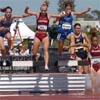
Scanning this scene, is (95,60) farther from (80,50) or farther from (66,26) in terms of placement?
(66,26)

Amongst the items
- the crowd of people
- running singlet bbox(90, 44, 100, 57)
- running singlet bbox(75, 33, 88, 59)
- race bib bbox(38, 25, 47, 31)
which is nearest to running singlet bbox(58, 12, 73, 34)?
the crowd of people

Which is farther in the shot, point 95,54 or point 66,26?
point 66,26

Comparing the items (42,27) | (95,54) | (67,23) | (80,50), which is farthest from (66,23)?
(95,54)

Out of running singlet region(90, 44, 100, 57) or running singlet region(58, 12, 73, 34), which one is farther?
running singlet region(58, 12, 73, 34)

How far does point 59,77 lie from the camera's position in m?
12.4

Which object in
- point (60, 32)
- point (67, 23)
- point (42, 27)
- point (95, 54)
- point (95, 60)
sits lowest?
point (95, 60)

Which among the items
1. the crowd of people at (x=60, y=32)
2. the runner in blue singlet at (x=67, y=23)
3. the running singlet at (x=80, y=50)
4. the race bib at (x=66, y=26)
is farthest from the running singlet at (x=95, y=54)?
the race bib at (x=66, y=26)

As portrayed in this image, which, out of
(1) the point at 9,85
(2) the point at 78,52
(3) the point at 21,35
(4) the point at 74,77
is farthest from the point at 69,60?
(3) the point at 21,35

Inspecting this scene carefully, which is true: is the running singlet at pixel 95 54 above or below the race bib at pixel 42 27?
below

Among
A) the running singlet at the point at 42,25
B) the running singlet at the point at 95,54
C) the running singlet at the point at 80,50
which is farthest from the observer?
the running singlet at the point at 80,50

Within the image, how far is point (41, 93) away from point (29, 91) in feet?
1.09

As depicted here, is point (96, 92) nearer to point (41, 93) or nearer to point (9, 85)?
point (41, 93)

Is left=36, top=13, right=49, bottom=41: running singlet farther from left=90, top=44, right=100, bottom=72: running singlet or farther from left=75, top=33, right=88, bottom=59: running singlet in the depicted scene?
left=90, top=44, right=100, bottom=72: running singlet

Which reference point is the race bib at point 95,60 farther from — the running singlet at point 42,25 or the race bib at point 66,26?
the race bib at point 66,26
